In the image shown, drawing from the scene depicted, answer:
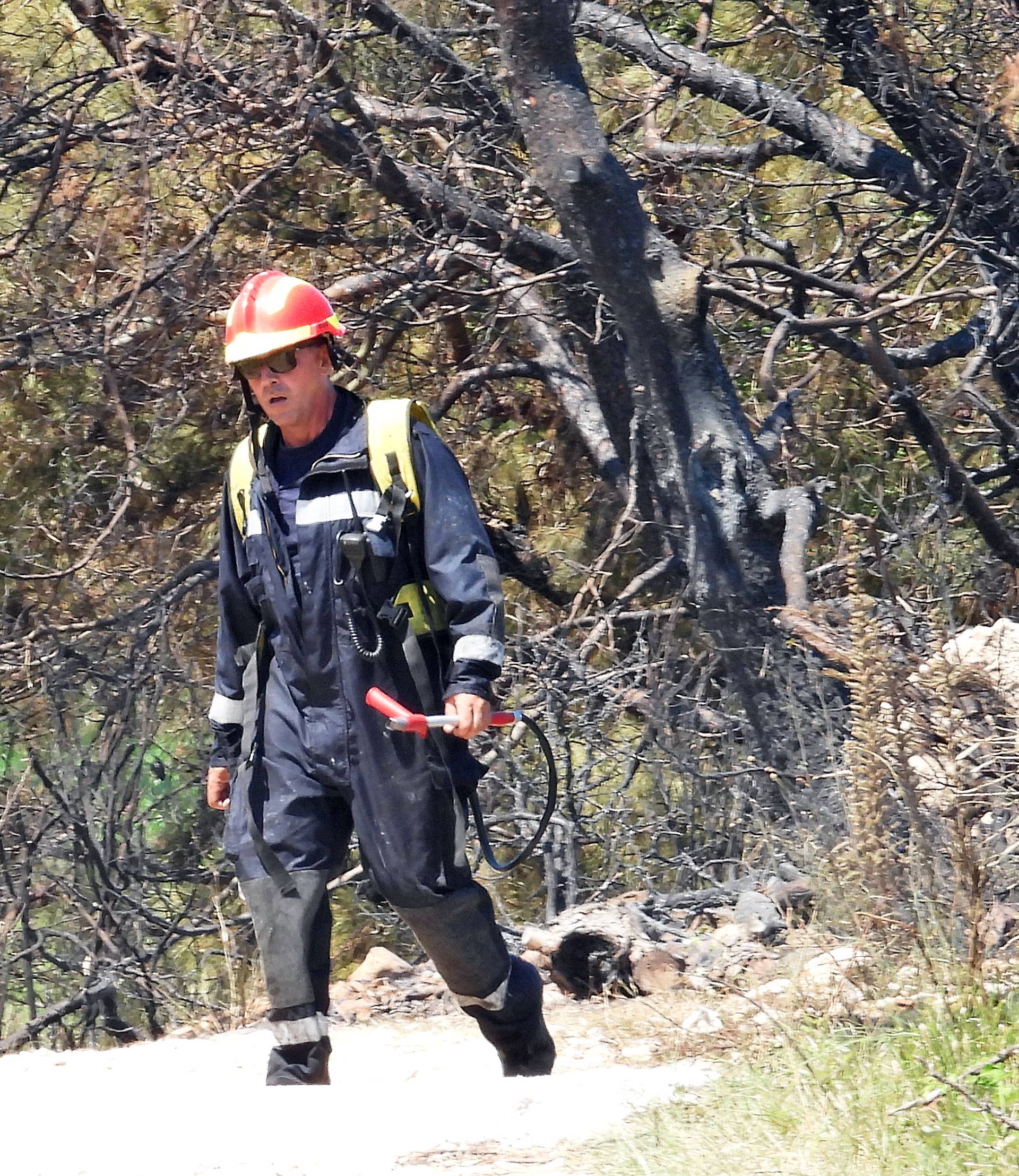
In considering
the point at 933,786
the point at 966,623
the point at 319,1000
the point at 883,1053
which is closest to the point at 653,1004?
the point at 933,786

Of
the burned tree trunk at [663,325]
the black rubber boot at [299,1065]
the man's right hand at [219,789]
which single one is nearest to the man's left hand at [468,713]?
the man's right hand at [219,789]

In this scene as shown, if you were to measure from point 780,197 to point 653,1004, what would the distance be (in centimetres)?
520

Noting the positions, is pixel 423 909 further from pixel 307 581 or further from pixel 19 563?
pixel 19 563

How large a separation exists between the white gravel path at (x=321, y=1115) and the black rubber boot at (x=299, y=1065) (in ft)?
0.15

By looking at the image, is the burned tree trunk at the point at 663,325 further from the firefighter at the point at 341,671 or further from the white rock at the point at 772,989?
the firefighter at the point at 341,671

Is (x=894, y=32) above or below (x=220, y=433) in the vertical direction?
above

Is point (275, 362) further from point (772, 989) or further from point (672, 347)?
point (672, 347)

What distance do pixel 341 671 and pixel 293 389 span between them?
2.15ft

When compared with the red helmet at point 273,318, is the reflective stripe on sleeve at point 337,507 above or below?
below

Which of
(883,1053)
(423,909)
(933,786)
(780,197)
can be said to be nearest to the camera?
(883,1053)

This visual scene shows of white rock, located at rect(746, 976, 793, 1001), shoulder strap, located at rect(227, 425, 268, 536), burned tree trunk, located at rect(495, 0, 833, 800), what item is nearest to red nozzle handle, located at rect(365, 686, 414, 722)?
shoulder strap, located at rect(227, 425, 268, 536)

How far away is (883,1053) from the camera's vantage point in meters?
3.10

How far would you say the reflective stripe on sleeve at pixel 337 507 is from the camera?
3.62m

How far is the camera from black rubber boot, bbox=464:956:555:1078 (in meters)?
3.77
